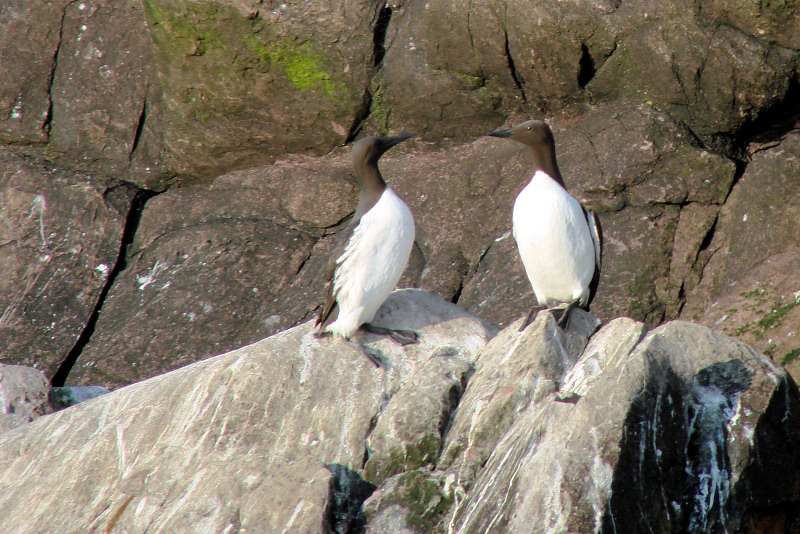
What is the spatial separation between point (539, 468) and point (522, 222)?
70.6 inches

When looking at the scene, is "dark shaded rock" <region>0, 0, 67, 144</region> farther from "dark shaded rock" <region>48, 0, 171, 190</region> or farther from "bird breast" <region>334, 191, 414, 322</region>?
"bird breast" <region>334, 191, 414, 322</region>

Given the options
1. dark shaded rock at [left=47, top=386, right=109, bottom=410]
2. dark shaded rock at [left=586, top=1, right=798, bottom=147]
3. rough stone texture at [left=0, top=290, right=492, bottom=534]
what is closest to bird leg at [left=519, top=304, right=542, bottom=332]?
rough stone texture at [left=0, top=290, right=492, bottom=534]

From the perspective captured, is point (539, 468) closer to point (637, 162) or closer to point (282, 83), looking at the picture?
point (637, 162)

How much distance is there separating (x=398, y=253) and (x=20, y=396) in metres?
2.64

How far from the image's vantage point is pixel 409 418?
436cm

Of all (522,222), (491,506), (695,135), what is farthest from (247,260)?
(491,506)

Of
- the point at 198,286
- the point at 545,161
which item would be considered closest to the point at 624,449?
the point at 545,161

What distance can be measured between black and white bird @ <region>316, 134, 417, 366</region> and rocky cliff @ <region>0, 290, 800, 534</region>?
0.42 feet

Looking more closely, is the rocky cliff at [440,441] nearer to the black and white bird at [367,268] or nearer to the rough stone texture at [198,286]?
the black and white bird at [367,268]

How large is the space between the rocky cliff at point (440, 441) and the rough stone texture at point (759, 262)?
2.12 metres

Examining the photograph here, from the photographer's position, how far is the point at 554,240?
499 centimetres

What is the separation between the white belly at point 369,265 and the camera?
4.93 metres

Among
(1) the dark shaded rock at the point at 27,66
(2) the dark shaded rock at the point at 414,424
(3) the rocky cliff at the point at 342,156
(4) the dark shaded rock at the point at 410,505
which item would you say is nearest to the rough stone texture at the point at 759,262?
(3) the rocky cliff at the point at 342,156

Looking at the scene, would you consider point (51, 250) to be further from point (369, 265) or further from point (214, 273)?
point (369, 265)
